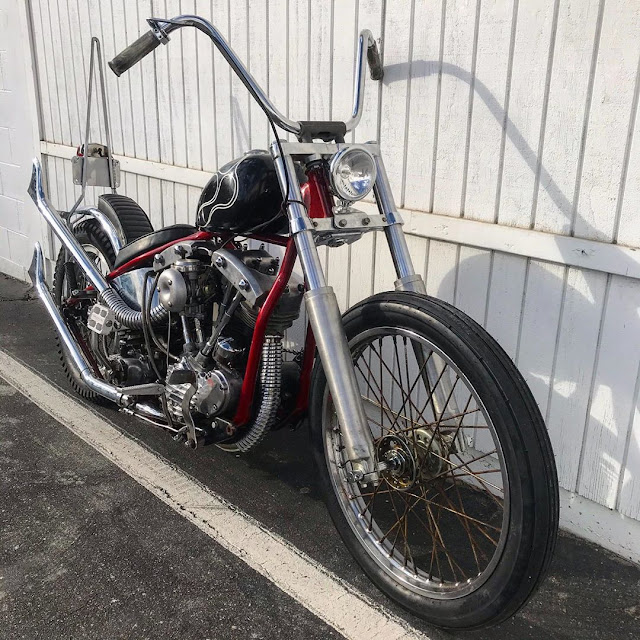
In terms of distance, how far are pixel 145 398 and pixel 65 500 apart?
51 centimetres

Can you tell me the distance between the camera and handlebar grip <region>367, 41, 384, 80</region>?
8.28 ft

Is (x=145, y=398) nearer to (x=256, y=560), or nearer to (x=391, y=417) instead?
(x=256, y=560)

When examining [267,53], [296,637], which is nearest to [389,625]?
[296,637]

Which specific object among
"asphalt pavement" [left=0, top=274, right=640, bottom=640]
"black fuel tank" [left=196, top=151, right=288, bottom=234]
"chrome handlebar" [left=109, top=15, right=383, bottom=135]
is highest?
"chrome handlebar" [left=109, top=15, right=383, bottom=135]

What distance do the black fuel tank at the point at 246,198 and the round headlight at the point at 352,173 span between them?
0.38m

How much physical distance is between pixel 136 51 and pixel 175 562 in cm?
175

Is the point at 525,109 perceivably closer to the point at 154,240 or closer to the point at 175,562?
the point at 154,240

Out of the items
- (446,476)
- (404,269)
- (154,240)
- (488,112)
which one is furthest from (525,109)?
(154,240)

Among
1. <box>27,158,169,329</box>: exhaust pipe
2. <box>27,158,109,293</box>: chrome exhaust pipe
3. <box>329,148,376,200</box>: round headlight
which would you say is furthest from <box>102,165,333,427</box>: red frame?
<box>27,158,109,293</box>: chrome exhaust pipe

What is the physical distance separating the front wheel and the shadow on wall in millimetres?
419

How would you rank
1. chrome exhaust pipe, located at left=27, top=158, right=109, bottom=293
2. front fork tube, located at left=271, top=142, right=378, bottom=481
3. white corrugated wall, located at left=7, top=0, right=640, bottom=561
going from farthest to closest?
chrome exhaust pipe, located at left=27, top=158, right=109, bottom=293 → white corrugated wall, located at left=7, top=0, right=640, bottom=561 → front fork tube, located at left=271, top=142, right=378, bottom=481

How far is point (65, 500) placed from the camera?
9.16ft

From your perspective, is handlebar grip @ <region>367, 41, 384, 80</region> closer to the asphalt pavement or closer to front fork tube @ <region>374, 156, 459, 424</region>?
front fork tube @ <region>374, 156, 459, 424</region>

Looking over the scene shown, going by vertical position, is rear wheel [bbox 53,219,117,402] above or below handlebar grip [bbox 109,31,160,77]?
below
